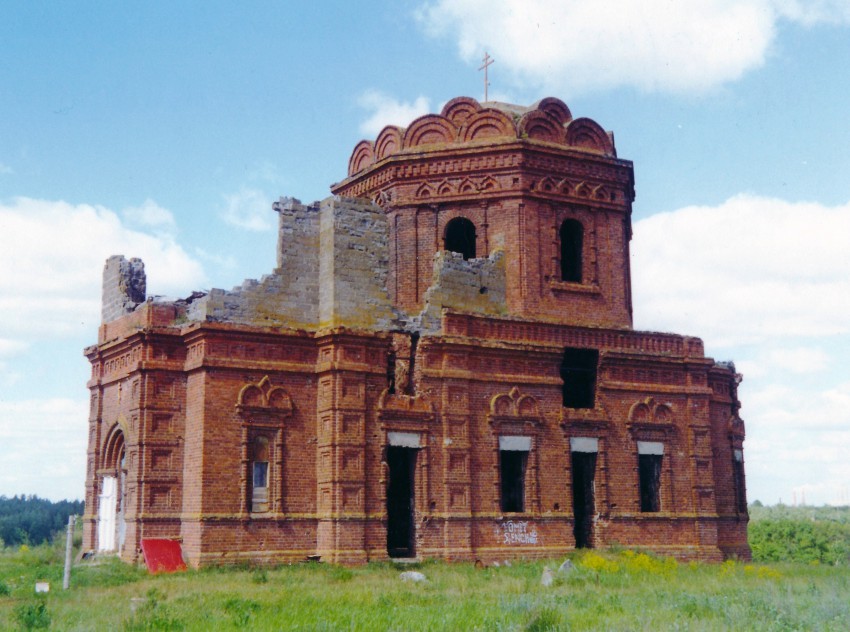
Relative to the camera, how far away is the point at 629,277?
23.0m

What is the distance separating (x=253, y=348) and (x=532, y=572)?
6668 millimetres

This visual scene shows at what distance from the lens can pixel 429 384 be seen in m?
19.0

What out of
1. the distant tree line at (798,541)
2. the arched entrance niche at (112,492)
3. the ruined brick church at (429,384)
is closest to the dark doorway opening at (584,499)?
the ruined brick church at (429,384)

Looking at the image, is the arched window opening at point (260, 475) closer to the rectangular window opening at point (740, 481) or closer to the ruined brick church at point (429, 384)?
the ruined brick church at point (429, 384)

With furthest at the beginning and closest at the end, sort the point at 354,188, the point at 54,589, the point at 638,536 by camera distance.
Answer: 1. the point at 354,188
2. the point at 638,536
3. the point at 54,589

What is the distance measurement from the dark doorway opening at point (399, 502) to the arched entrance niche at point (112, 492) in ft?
17.6

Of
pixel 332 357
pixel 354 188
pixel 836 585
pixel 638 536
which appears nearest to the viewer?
pixel 836 585

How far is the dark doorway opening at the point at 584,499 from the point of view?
20.4 meters

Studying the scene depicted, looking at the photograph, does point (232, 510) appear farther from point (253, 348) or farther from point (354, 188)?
point (354, 188)

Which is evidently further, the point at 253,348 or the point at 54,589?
the point at 253,348

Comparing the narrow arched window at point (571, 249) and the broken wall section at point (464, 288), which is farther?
the narrow arched window at point (571, 249)

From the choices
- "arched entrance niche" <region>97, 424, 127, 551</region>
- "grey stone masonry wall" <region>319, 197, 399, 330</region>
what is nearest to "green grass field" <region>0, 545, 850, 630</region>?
"arched entrance niche" <region>97, 424, 127, 551</region>

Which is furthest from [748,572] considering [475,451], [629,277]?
[629,277]

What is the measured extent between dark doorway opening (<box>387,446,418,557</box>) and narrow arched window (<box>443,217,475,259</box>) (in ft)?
16.7
